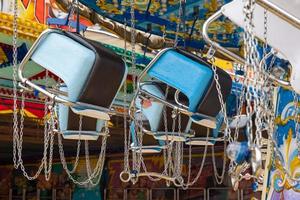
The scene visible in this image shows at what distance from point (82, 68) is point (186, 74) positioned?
0.26 meters

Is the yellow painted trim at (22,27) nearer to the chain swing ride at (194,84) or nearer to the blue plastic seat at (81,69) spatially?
the chain swing ride at (194,84)

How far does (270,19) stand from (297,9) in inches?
3.6

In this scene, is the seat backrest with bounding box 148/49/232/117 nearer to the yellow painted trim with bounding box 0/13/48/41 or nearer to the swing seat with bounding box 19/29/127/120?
the swing seat with bounding box 19/29/127/120

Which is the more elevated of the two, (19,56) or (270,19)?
(19,56)

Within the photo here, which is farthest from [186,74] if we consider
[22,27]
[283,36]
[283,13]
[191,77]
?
[22,27]

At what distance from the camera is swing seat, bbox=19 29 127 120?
1291 mm

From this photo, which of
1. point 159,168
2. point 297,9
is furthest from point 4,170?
point 297,9

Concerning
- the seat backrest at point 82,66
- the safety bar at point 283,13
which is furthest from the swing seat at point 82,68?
the safety bar at point 283,13

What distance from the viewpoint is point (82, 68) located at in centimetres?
129

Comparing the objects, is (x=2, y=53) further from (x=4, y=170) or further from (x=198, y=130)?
(x=4, y=170)

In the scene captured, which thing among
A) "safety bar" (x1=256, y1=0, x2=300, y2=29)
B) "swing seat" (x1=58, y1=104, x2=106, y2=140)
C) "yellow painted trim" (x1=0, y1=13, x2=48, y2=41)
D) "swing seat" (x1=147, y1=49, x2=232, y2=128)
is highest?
"yellow painted trim" (x1=0, y1=13, x2=48, y2=41)

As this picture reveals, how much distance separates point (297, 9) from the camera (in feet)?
2.96

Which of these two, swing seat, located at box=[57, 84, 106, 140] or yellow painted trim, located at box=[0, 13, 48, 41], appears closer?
swing seat, located at box=[57, 84, 106, 140]

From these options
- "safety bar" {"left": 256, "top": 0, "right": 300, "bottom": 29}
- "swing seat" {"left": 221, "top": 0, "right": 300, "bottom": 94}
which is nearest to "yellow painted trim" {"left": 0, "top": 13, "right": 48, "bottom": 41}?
"swing seat" {"left": 221, "top": 0, "right": 300, "bottom": 94}
